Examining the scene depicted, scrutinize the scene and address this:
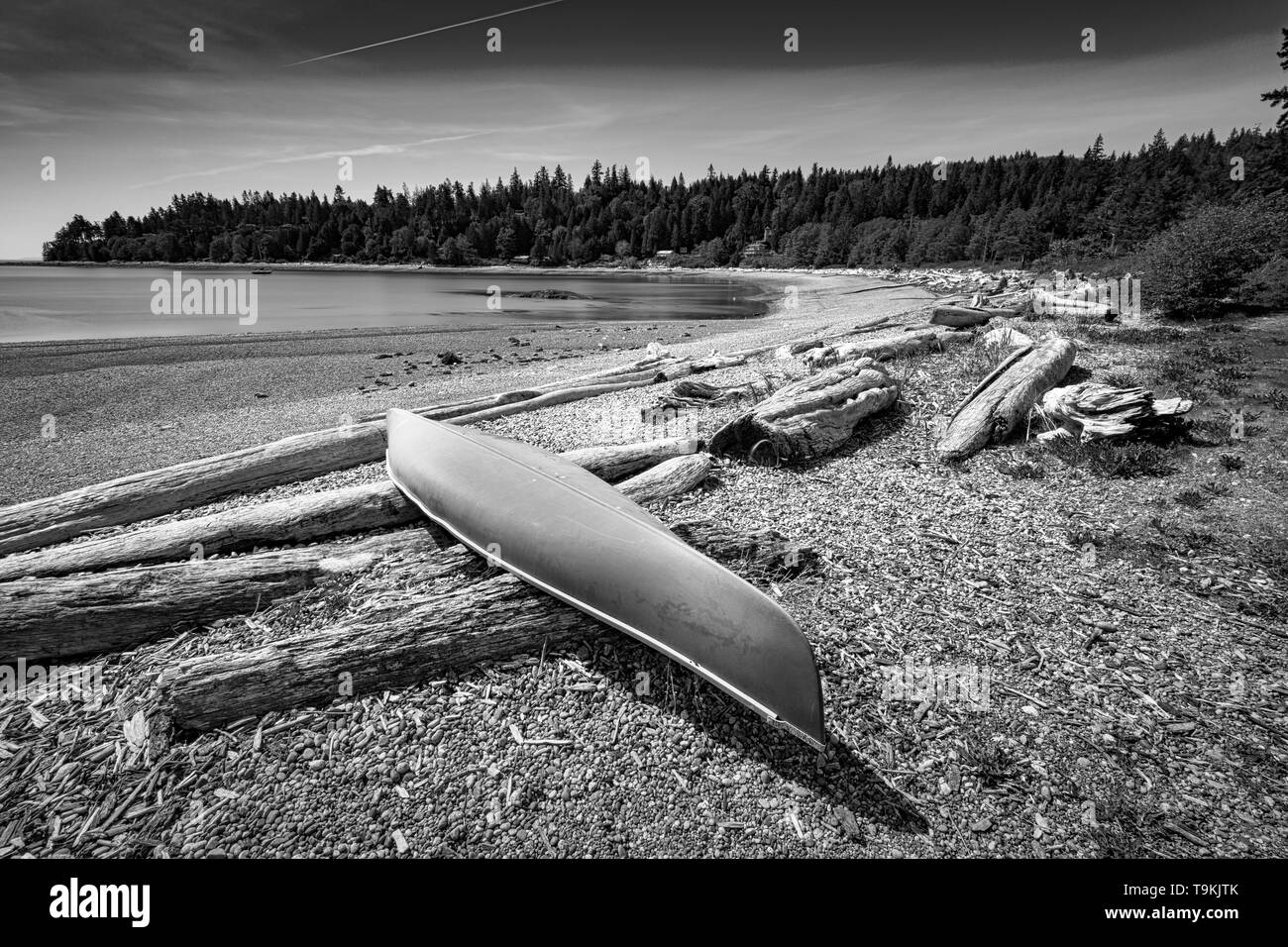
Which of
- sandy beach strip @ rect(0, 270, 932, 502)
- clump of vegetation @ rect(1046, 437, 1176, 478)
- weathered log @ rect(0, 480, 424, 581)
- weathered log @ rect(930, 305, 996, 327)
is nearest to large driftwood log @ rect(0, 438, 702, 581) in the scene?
weathered log @ rect(0, 480, 424, 581)

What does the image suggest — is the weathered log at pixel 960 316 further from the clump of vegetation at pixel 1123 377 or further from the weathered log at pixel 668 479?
the weathered log at pixel 668 479

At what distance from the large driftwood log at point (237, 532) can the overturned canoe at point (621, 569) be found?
56 cm

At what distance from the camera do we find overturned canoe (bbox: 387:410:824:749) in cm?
342

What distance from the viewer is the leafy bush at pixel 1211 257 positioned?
16.8 meters

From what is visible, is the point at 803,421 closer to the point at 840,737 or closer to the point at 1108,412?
the point at 1108,412

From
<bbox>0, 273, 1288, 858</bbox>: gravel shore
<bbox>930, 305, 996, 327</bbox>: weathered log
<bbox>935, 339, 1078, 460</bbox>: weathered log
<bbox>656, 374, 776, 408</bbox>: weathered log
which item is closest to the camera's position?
<bbox>0, 273, 1288, 858</bbox>: gravel shore

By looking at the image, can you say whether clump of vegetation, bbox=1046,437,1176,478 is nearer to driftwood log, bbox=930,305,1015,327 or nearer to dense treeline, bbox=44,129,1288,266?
driftwood log, bbox=930,305,1015,327

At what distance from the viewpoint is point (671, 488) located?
22.5ft

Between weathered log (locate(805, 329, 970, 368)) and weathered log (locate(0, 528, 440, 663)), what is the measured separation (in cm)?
1055

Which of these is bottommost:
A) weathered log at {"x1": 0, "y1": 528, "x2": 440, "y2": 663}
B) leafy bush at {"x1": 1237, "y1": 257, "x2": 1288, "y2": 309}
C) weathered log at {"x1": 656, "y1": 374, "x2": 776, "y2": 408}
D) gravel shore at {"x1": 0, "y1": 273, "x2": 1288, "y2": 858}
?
gravel shore at {"x1": 0, "y1": 273, "x2": 1288, "y2": 858}

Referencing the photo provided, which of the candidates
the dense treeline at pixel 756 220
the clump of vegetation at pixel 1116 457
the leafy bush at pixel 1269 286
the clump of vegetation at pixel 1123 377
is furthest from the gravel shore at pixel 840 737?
the dense treeline at pixel 756 220

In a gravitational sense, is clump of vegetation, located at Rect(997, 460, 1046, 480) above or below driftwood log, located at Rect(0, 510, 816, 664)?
above

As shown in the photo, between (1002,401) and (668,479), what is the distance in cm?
562

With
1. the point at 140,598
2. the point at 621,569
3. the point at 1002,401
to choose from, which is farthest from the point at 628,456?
the point at 1002,401
